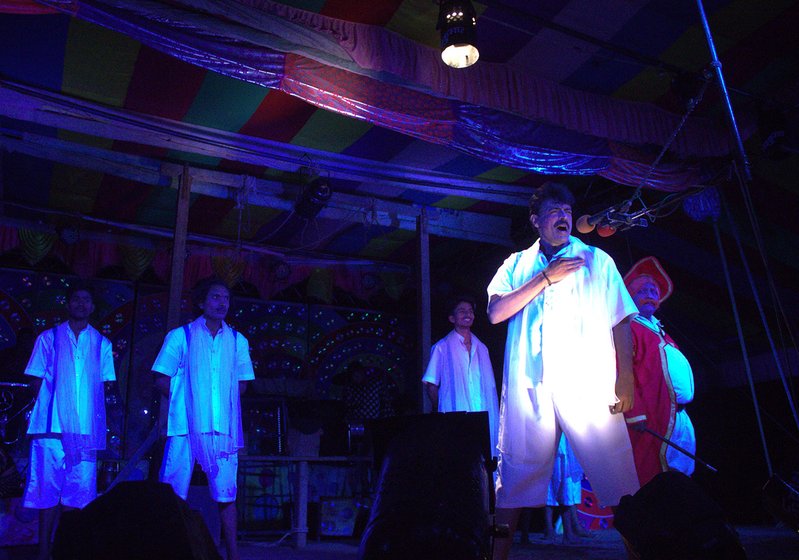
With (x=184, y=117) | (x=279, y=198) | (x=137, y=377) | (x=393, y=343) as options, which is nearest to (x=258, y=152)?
(x=184, y=117)

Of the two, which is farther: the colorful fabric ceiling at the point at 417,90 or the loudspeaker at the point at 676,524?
the colorful fabric ceiling at the point at 417,90

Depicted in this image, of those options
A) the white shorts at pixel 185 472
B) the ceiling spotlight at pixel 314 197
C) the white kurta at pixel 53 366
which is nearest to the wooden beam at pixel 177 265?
the white kurta at pixel 53 366

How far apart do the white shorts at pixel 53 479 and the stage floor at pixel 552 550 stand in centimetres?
86

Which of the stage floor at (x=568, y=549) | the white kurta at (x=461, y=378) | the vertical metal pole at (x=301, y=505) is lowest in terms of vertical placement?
the stage floor at (x=568, y=549)

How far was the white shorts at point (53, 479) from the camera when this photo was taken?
5.18 meters

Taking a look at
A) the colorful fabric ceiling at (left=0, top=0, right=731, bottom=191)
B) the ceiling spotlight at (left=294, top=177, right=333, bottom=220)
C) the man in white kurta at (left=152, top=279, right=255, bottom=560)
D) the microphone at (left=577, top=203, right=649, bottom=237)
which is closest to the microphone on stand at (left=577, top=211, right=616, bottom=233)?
the microphone at (left=577, top=203, right=649, bottom=237)

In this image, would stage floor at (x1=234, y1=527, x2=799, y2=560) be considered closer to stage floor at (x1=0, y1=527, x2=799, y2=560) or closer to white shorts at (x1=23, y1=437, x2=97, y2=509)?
stage floor at (x1=0, y1=527, x2=799, y2=560)

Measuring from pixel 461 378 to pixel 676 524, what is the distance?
4.68 meters

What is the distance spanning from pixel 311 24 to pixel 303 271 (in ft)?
21.8

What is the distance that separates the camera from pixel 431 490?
199 cm

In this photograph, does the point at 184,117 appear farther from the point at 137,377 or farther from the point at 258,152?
the point at 137,377

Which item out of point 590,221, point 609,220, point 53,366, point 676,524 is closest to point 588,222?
point 590,221

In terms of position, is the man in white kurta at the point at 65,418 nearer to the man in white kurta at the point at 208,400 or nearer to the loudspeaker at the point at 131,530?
the man in white kurta at the point at 208,400

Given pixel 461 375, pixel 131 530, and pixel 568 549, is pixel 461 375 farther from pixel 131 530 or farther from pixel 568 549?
pixel 131 530
